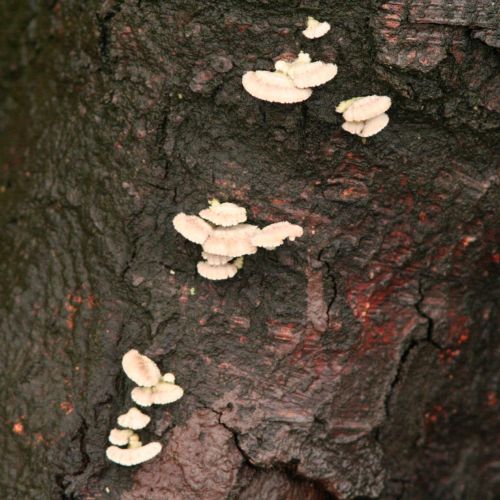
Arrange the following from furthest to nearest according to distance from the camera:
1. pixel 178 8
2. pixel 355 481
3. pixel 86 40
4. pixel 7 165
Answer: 1. pixel 7 165
2. pixel 355 481
3. pixel 86 40
4. pixel 178 8

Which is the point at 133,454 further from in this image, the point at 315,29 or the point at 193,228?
the point at 315,29

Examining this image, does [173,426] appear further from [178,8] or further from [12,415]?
[178,8]

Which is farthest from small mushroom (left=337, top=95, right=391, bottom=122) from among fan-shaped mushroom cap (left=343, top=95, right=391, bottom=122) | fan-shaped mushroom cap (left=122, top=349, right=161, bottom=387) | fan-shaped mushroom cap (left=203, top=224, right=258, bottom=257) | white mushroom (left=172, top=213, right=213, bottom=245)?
fan-shaped mushroom cap (left=122, top=349, right=161, bottom=387)

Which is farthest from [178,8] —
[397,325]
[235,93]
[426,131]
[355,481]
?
[355,481]

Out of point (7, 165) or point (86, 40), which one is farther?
point (7, 165)

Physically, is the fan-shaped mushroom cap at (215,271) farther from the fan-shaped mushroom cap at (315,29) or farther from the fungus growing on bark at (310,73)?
the fan-shaped mushroom cap at (315,29)

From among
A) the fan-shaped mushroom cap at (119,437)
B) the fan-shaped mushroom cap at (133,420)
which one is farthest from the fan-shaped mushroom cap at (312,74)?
the fan-shaped mushroom cap at (119,437)
